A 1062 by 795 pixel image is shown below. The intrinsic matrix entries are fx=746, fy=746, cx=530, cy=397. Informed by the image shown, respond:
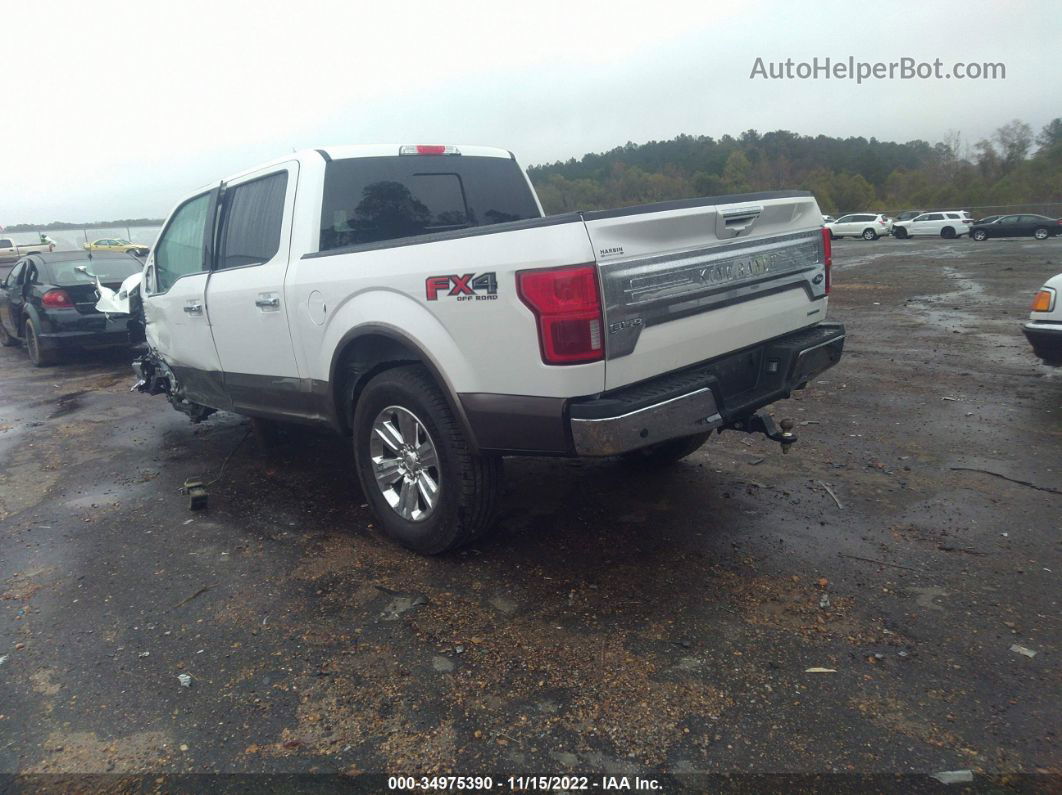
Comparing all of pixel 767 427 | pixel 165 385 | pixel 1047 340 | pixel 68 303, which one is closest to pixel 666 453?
pixel 767 427

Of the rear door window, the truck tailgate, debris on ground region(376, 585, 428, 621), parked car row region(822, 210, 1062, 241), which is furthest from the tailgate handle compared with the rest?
parked car row region(822, 210, 1062, 241)

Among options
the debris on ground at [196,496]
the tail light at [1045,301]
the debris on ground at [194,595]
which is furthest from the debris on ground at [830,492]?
the debris on ground at [196,496]

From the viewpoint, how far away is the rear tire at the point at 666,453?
477cm

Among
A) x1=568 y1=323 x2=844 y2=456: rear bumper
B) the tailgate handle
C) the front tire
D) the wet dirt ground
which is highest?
the tailgate handle

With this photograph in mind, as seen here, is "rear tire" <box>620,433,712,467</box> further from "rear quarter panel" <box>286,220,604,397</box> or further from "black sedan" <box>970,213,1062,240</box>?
"black sedan" <box>970,213,1062,240</box>

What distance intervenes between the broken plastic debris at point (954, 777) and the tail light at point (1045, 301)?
15.7ft

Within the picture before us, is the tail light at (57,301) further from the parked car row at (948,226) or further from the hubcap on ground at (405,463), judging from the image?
the parked car row at (948,226)

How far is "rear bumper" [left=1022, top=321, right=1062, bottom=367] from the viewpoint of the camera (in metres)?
5.68

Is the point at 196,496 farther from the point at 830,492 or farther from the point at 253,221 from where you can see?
the point at 830,492

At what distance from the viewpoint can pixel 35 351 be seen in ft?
35.4

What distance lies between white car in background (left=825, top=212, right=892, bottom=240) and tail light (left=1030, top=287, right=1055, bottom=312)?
37.7m

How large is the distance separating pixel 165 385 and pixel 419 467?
3.86 metres

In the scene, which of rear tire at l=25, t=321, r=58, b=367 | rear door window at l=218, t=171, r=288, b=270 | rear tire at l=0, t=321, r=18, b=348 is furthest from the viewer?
rear tire at l=0, t=321, r=18, b=348

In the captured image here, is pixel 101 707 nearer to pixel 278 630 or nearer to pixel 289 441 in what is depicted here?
pixel 278 630
